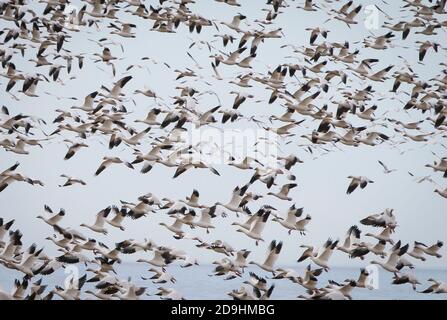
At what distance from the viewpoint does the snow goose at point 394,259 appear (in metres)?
17.4

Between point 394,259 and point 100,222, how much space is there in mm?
4973

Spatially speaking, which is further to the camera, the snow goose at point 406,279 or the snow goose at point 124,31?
the snow goose at point 124,31

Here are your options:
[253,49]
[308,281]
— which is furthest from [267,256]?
[253,49]

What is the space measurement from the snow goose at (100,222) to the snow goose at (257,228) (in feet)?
7.36

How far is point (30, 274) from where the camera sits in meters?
16.3

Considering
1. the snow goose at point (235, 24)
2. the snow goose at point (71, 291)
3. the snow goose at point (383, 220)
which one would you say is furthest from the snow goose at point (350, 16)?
the snow goose at point (71, 291)

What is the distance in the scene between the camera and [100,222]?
18.1 m

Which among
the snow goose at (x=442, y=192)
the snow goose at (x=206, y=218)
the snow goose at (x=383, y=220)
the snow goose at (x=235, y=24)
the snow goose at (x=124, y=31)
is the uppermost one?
the snow goose at (x=235, y=24)

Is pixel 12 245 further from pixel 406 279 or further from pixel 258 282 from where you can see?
pixel 406 279

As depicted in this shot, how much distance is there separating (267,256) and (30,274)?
3749 millimetres

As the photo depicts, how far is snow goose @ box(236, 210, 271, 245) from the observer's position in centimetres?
1761

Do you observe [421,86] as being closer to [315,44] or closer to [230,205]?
[315,44]

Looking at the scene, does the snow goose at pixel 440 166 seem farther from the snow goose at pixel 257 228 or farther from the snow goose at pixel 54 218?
the snow goose at pixel 54 218

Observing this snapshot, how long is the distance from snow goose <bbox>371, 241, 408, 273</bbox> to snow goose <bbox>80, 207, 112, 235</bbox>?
452cm
